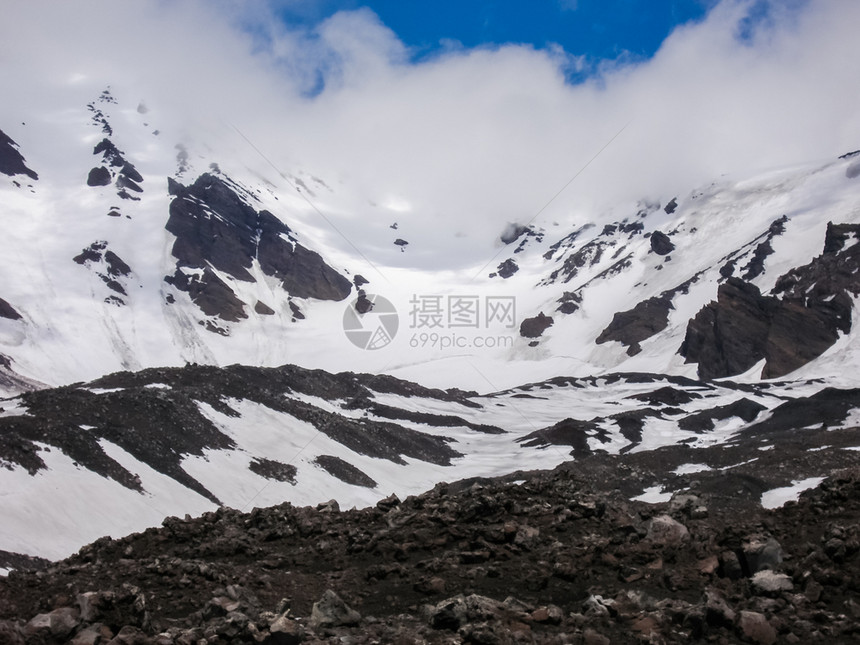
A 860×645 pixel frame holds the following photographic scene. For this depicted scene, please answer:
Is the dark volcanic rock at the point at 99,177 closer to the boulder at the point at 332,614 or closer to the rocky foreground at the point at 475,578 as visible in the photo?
the rocky foreground at the point at 475,578

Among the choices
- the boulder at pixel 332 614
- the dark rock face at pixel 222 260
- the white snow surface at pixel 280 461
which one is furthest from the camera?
the dark rock face at pixel 222 260

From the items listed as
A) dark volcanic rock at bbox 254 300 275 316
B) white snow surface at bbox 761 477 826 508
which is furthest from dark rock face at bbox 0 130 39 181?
white snow surface at bbox 761 477 826 508

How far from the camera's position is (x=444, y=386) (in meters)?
141

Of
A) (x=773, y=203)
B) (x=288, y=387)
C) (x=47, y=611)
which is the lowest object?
(x=47, y=611)

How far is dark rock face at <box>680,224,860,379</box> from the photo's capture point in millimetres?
117938

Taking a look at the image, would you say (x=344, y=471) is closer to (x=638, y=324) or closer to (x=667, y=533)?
(x=667, y=533)

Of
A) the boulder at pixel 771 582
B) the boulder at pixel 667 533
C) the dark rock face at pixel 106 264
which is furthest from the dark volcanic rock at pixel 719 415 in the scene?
the dark rock face at pixel 106 264

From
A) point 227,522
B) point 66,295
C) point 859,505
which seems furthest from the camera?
point 66,295

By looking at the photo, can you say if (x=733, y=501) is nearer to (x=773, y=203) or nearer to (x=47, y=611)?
(x=47, y=611)

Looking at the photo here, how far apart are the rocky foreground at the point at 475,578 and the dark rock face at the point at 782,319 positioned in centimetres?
11952

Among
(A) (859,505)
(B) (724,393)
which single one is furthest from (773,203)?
(A) (859,505)

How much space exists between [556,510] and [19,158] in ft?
706

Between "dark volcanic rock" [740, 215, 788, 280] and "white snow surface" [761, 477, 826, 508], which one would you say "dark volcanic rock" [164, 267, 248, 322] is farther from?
"white snow surface" [761, 477, 826, 508]

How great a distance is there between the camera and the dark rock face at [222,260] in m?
163
